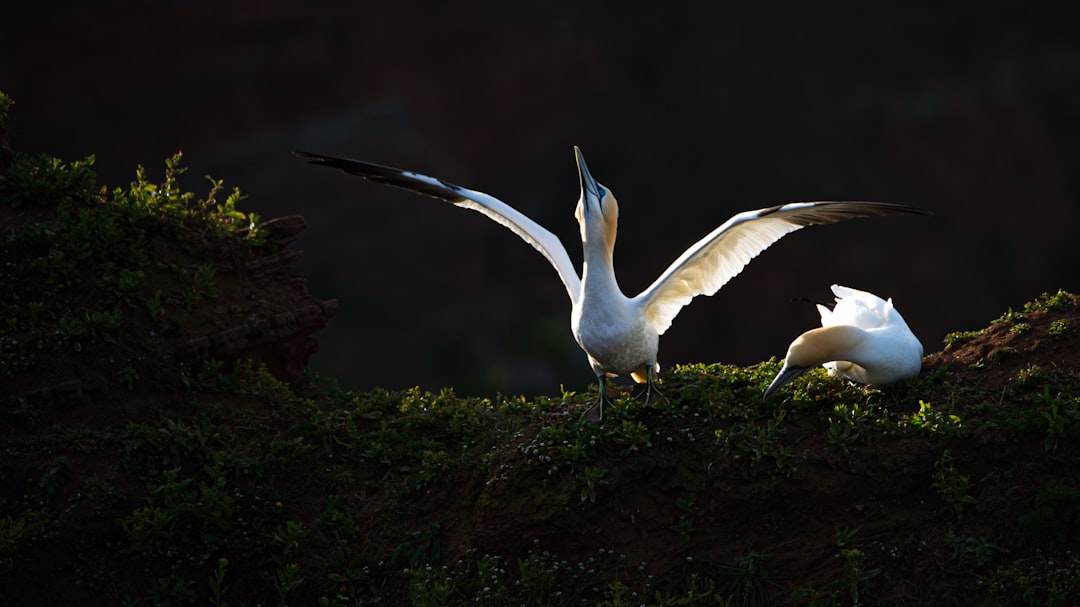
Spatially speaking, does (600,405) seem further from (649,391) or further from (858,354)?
(858,354)

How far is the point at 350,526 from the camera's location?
6.04 metres

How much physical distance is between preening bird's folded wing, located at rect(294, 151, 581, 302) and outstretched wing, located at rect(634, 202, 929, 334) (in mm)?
619

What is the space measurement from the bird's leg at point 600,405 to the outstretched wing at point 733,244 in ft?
1.84

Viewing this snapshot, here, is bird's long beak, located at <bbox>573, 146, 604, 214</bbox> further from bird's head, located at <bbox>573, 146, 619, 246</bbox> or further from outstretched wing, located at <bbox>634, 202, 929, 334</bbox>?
outstretched wing, located at <bbox>634, 202, 929, 334</bbox>

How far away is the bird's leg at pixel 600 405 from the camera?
6.41m

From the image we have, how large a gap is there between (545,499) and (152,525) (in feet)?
6.98

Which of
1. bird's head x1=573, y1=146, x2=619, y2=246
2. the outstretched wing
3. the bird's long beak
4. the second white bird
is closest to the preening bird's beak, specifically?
the second white bird

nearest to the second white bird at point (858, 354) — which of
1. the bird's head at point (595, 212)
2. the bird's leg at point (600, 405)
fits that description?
the bird's leg at point (600, 405)

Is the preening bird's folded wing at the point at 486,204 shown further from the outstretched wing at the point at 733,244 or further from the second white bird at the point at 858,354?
the second white bird at the point at 858,354

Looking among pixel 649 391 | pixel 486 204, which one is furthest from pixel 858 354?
pixel 486 204

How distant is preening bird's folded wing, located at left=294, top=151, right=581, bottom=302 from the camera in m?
7.16

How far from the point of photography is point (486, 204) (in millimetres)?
7391

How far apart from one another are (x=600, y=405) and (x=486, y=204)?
173 cm

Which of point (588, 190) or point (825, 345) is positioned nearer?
point (825, 345)
